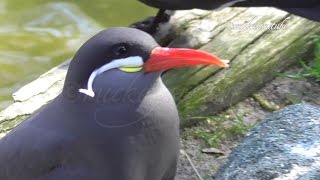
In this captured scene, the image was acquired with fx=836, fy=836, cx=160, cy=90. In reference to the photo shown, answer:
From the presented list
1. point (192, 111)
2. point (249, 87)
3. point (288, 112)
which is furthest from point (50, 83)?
point (288, 112)

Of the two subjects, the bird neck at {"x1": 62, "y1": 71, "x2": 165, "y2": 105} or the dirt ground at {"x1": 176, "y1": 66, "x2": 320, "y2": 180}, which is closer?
the bird neck at {"x1": 62, "y1": 71, "x2": 165, "y2": 105}

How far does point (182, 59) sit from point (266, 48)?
148 cm

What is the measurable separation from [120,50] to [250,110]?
140 cm

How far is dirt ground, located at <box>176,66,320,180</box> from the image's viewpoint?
3496 mm

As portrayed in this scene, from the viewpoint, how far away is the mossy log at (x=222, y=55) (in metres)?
3.74

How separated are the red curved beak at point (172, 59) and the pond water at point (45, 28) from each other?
2.23 meters

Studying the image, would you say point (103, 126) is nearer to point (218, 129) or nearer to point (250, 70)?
point (218, 129)

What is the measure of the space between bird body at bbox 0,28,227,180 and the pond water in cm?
205

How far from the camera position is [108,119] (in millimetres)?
2592

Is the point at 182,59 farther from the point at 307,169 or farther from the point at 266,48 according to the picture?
the point at 266,48

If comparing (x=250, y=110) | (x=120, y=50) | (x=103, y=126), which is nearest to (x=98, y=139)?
(x=103, y=126)

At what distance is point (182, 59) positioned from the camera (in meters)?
2.59

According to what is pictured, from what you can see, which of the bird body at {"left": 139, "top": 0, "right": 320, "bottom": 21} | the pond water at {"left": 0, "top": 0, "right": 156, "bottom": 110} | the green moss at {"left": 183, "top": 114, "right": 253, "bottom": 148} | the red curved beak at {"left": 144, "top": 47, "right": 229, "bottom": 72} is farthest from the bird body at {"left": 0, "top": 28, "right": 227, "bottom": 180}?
the pond water at {"left": 0, "top": 0, "right": 156, "bottom": 110}

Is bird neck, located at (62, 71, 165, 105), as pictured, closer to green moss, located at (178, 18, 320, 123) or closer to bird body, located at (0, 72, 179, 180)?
bird body, located at (0, 72, 179, 180)
